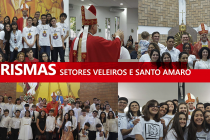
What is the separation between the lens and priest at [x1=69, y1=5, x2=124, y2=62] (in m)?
4.46

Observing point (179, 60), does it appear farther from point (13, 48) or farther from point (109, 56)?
point (13, 48)

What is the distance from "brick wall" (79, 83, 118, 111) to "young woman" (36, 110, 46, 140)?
41.9 inches

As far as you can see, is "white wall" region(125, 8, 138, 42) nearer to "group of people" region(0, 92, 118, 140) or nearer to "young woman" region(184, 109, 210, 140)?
"group of people" region(0, 92, 118, 140)

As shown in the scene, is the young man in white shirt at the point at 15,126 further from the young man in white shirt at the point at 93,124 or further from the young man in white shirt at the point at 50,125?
the young man in white shirt at the point at 93,124

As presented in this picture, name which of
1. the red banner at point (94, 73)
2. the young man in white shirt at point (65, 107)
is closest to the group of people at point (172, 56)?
the red banner at point (94, 73)

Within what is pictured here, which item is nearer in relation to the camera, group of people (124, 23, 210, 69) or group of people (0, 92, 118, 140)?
group of people (124, 23, 210, 69)

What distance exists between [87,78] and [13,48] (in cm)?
291

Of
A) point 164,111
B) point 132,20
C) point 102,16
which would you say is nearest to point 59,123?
point 164,111

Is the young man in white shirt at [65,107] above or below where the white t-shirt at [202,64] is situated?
below

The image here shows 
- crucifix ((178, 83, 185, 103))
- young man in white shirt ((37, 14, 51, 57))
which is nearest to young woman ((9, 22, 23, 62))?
young man in white shirt ((37, 14, 51, 57))

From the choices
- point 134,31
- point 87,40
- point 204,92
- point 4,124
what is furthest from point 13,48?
point 134,31

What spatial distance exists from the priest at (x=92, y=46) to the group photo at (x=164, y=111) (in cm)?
87

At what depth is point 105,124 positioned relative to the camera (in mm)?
4941

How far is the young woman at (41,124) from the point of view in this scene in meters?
5.54
